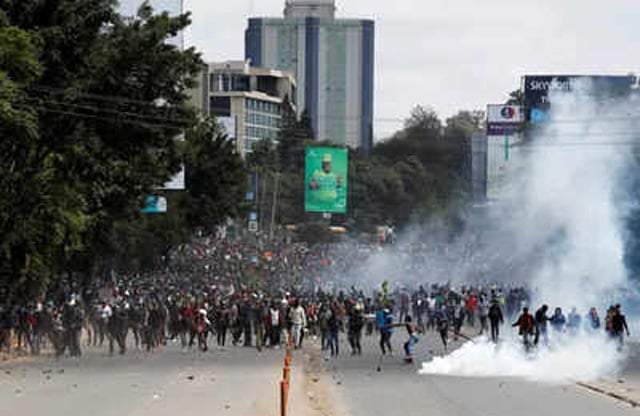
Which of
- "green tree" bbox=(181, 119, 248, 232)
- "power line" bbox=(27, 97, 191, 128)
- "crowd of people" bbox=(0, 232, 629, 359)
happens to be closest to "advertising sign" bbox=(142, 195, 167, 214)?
"crowd of people" bbox=(0, 232, 629, 359)

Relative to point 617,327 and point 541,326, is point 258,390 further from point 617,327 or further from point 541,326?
point 541,326

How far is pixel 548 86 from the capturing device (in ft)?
287

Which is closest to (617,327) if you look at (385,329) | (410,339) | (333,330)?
(410,339)

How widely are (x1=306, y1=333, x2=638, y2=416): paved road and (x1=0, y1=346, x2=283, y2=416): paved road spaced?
1433 millimetres

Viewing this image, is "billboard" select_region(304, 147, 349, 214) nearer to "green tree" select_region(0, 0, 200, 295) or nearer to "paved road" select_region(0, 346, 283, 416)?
"green tree" select_region(0, 0, 200, 295)

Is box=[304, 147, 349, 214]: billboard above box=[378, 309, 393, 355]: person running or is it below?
above

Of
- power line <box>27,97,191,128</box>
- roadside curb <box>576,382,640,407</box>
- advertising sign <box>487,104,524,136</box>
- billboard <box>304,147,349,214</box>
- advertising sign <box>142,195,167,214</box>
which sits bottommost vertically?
roadside curb <box>576,382,640,407</box>

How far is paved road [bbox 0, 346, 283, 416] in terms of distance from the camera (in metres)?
24.7

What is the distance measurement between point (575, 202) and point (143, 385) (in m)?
39.8

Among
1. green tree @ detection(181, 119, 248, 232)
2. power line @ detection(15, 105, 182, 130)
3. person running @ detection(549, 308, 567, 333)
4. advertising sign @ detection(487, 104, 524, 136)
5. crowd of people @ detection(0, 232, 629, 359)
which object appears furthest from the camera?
green tree @ detection(181, 119, 248, 232)

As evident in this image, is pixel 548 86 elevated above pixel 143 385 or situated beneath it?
elevated above

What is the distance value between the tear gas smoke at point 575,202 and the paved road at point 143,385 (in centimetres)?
1078

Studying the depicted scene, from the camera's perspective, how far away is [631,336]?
51156mm

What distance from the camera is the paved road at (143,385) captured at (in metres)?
24.7
